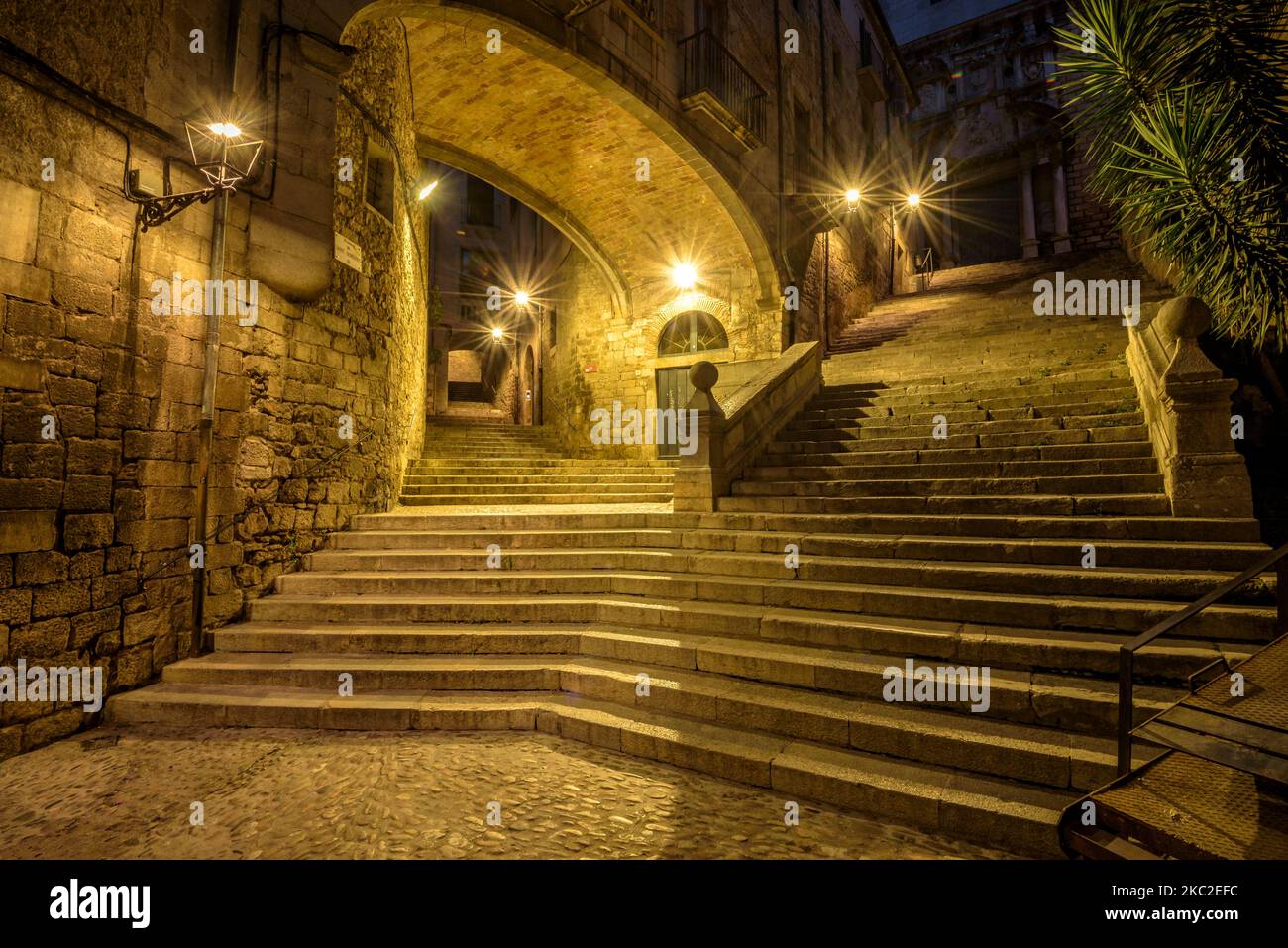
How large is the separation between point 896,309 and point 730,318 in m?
6.41

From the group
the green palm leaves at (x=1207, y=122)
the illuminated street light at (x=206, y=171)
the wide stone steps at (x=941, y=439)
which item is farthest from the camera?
the wide stone steps at (x=941, y=439)

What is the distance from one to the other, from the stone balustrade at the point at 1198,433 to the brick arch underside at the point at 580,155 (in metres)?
8.39

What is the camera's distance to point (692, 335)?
1333cm

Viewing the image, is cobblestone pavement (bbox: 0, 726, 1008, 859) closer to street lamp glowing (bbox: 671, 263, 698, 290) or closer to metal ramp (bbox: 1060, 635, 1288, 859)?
metal ramp (bbox: 1060, 635, 1288, 859)

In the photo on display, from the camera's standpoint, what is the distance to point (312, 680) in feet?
14.9

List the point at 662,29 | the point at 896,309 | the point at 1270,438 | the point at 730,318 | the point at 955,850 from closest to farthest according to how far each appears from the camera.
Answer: the point at 955,850 < the point at 1270,438 < the point at 662,29 < the point at 730,318 < the point at 896,309

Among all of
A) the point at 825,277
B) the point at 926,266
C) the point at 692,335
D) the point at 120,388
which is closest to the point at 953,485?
the point at 120,388

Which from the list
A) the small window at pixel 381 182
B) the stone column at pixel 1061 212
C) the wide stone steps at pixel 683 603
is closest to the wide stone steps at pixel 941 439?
the wide stone steps at pixel 683 603

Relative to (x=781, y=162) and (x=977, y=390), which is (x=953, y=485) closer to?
(x=977, y=390)

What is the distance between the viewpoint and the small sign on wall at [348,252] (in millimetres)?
6504

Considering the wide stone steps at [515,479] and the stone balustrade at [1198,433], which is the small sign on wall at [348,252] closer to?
the wide stone steps at [515,479]

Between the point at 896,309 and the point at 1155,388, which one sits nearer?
the point at 1155,388
